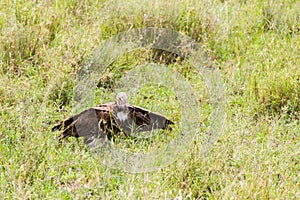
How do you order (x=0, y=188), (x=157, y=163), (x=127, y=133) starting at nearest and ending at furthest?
(x=0, y=188) → (x=157, y=163) → (x=127, y=133)

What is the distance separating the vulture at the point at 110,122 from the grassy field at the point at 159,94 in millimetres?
108

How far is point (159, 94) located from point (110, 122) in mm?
731

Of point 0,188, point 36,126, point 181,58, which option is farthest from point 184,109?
point 0,188

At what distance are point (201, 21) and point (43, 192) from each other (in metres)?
2.61

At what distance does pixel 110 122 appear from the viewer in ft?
12.2

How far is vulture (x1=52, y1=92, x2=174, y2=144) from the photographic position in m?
3.62

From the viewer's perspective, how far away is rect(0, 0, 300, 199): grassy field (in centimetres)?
319

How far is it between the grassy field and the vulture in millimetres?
108

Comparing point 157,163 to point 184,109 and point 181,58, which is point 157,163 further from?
point 181,58

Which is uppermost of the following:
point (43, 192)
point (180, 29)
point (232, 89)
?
point (180, 29)

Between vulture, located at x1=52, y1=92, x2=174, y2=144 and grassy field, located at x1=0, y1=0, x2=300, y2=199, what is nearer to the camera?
grassy field, located at x1=0, y1=0, x2=300, y2=199

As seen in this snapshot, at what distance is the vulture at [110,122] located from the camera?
11.9 feet

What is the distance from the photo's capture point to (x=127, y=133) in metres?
3.70

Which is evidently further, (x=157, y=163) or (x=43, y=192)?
(x=157, y=163)
